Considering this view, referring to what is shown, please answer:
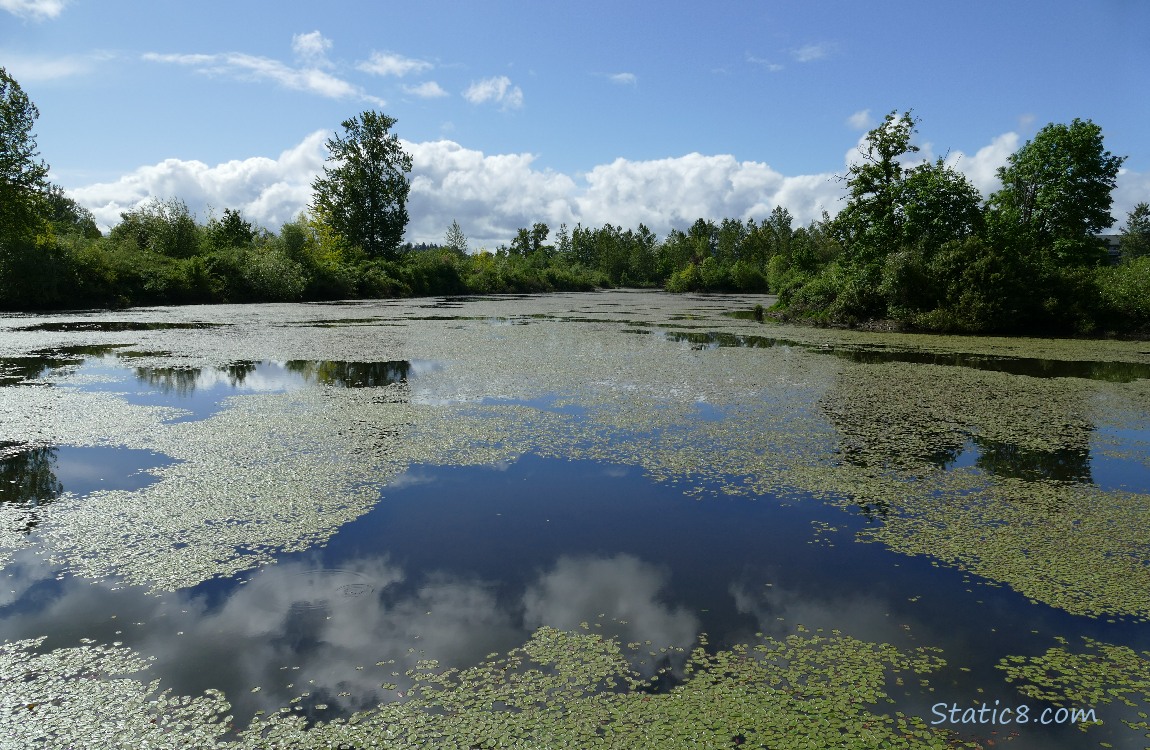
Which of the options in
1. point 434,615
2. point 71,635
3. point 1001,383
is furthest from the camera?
point 1001,383

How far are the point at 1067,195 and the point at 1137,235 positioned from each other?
62.4 m

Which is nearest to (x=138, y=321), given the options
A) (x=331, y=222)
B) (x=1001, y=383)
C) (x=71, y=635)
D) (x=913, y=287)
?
(x=71, y=635)

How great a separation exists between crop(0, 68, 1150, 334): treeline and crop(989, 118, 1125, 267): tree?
65mm

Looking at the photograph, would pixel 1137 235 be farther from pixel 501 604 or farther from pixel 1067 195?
pixel 501 604

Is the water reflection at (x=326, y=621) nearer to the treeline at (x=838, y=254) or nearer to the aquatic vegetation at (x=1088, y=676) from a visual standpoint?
the aquatic vegetation at (x=1088, y=676)

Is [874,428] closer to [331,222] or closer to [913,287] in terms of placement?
[913,287]

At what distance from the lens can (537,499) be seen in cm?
513

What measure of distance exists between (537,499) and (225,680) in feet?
8.68

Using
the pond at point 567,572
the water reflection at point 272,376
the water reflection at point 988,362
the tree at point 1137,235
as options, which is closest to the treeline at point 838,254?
the water reflection at point 988,362

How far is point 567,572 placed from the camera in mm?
3871

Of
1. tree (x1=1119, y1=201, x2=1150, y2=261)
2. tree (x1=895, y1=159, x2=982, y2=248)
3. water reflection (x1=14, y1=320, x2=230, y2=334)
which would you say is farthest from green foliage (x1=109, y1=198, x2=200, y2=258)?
tree (x1=1119, y1=201, x2=1150, y2=261)

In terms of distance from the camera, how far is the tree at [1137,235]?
7194 cm

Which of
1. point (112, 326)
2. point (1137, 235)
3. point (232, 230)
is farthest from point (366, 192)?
point (1137, 235)

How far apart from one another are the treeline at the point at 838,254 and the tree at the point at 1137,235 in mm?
46584
